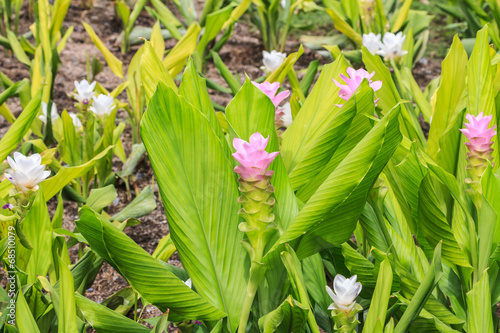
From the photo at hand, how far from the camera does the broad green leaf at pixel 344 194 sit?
688 millimetres

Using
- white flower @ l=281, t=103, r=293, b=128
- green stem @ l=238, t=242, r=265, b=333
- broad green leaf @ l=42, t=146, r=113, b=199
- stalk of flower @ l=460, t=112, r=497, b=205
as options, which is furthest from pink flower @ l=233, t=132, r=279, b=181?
white flower @ l=281, t=103, r=293, b=128

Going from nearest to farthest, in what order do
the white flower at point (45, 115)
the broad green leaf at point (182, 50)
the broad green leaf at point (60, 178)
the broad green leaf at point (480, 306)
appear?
the broad green leaf at point (480, 306)
the broad green leaf at point (60, 178)
the white flower at point (45, 115)
the broad green leaf at point (182, 50)

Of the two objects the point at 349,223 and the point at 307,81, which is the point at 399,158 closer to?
the point at 349,223

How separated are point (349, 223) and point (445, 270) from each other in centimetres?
37

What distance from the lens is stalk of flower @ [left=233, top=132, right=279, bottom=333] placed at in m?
0.69

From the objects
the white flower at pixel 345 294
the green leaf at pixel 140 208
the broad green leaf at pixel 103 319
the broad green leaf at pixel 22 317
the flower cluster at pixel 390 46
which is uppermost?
the flower cluster at pixel 390 46

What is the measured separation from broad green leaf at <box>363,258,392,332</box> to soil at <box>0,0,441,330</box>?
89 cm

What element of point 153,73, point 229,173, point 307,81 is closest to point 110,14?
point 307,81

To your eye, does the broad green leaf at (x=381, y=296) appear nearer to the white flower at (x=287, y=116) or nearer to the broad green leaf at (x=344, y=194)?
the broad green leaf at (x=344, y=194)

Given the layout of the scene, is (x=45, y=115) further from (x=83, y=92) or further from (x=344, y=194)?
(x=344, y=194)

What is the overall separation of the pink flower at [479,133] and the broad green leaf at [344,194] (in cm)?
17

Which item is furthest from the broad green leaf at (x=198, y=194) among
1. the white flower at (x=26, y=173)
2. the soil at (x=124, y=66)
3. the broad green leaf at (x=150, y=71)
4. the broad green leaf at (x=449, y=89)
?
the soil at (x=124, y=66)

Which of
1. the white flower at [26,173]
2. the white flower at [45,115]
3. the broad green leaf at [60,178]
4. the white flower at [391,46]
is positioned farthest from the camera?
the white flower at [45,115]

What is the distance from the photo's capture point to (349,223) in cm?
77
